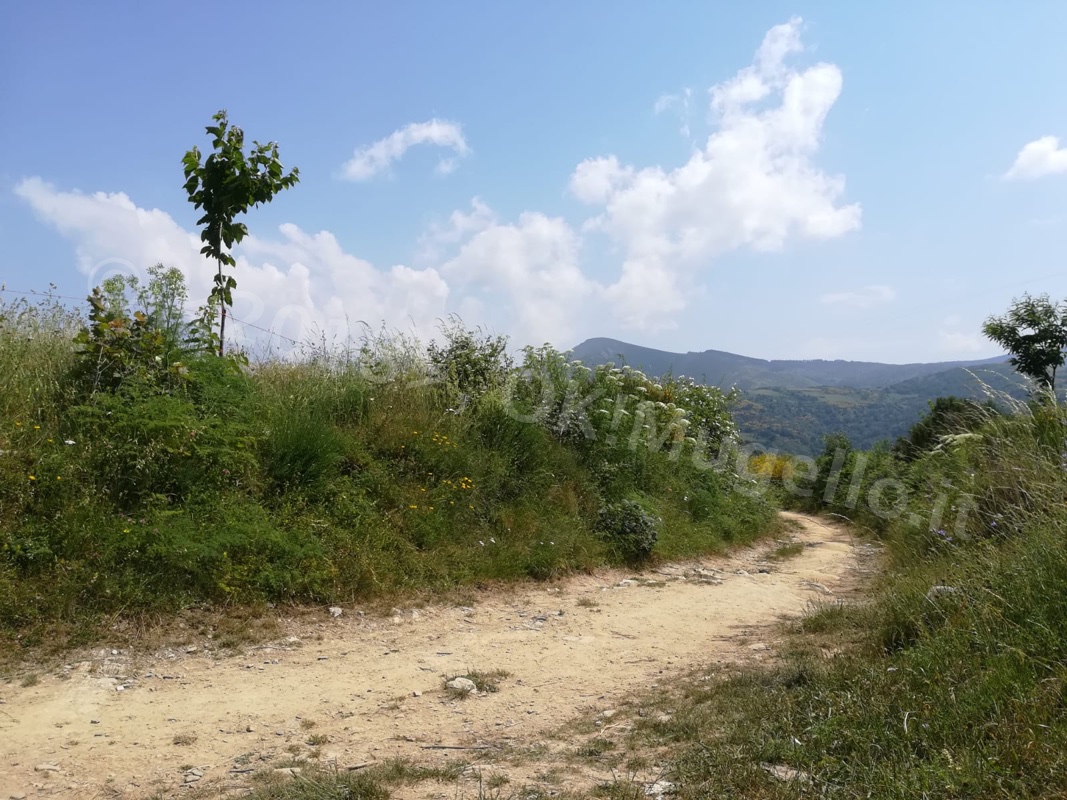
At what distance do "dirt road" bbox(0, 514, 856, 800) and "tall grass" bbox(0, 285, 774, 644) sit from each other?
0.66 metres

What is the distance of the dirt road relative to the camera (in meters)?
3.70

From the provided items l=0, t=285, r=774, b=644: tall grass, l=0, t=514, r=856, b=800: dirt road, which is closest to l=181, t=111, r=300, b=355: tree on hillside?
l=0, t=285, r=774, b=644: tall grass

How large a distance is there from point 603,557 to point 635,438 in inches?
143

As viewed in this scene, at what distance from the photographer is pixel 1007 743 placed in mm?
2725

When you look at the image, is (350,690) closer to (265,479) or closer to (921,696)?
(265,479)

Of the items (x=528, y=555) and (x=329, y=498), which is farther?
(x=528, y=555)

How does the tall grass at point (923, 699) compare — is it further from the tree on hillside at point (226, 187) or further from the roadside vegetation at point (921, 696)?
the tree on hillside at point (226, 187)

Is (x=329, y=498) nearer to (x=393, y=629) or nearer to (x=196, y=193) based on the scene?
(x=393, y=629)

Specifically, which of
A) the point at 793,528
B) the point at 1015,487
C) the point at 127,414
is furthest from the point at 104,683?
the point at 793,528

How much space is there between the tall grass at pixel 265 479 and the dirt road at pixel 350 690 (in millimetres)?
660

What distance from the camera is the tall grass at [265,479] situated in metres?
5.82

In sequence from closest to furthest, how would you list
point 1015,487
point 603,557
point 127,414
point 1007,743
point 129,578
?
point 1007,743 < point 129,578 < point 1015,487 < point 127,414 < point 603,557

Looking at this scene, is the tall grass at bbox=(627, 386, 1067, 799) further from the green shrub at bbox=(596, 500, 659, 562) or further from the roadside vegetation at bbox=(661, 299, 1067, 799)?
the green shrub at bbox=(596, 500, 659, 562)

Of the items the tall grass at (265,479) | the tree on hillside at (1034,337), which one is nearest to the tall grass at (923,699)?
the tall grass at (265,479)
